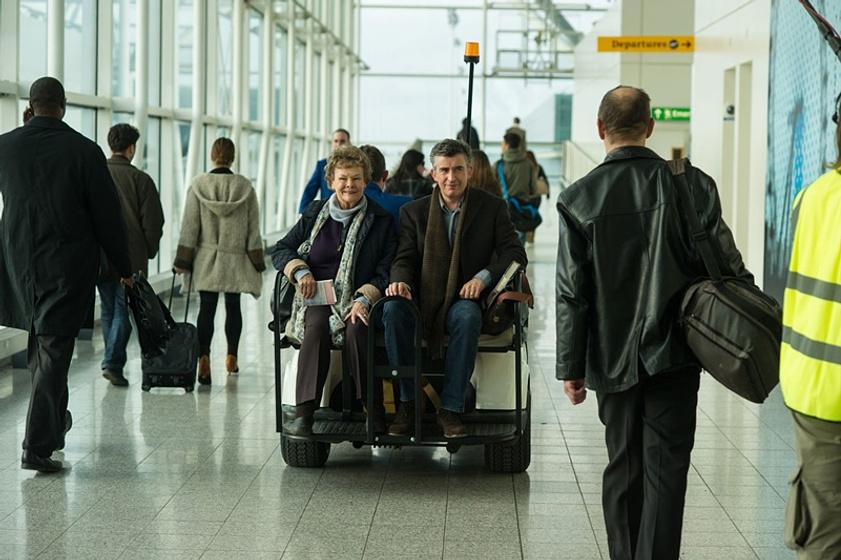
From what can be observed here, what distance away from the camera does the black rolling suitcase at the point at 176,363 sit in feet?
27.3

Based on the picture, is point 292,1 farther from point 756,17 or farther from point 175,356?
point 175,356

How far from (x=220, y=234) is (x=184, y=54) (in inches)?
330

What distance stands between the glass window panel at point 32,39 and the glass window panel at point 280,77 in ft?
43.7

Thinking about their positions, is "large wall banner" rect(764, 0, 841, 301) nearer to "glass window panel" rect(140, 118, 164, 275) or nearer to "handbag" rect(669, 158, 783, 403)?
"handbag" rect(669, 158, 783, 403)

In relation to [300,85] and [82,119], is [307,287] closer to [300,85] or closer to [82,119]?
[82,119]

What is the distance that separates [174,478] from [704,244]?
3.13 meters

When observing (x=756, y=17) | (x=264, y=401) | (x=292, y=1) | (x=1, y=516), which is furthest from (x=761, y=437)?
(x=292, y=1)

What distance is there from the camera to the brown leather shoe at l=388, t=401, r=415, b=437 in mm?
5938

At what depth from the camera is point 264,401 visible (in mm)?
8188

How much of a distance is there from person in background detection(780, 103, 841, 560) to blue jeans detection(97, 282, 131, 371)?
6.21m

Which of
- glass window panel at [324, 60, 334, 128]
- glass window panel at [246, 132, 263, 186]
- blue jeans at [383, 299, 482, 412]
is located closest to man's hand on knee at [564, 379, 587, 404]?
blue jeans at [383, 299, 482, 412]

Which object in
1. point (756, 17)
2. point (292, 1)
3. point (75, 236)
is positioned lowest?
point (75, 236)

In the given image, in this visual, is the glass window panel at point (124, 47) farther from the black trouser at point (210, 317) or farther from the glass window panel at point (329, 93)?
the glass window panel at point (329, 93)

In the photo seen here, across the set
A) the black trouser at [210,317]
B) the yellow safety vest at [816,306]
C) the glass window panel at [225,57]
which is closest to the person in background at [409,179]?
the black trouser at [210,317]
